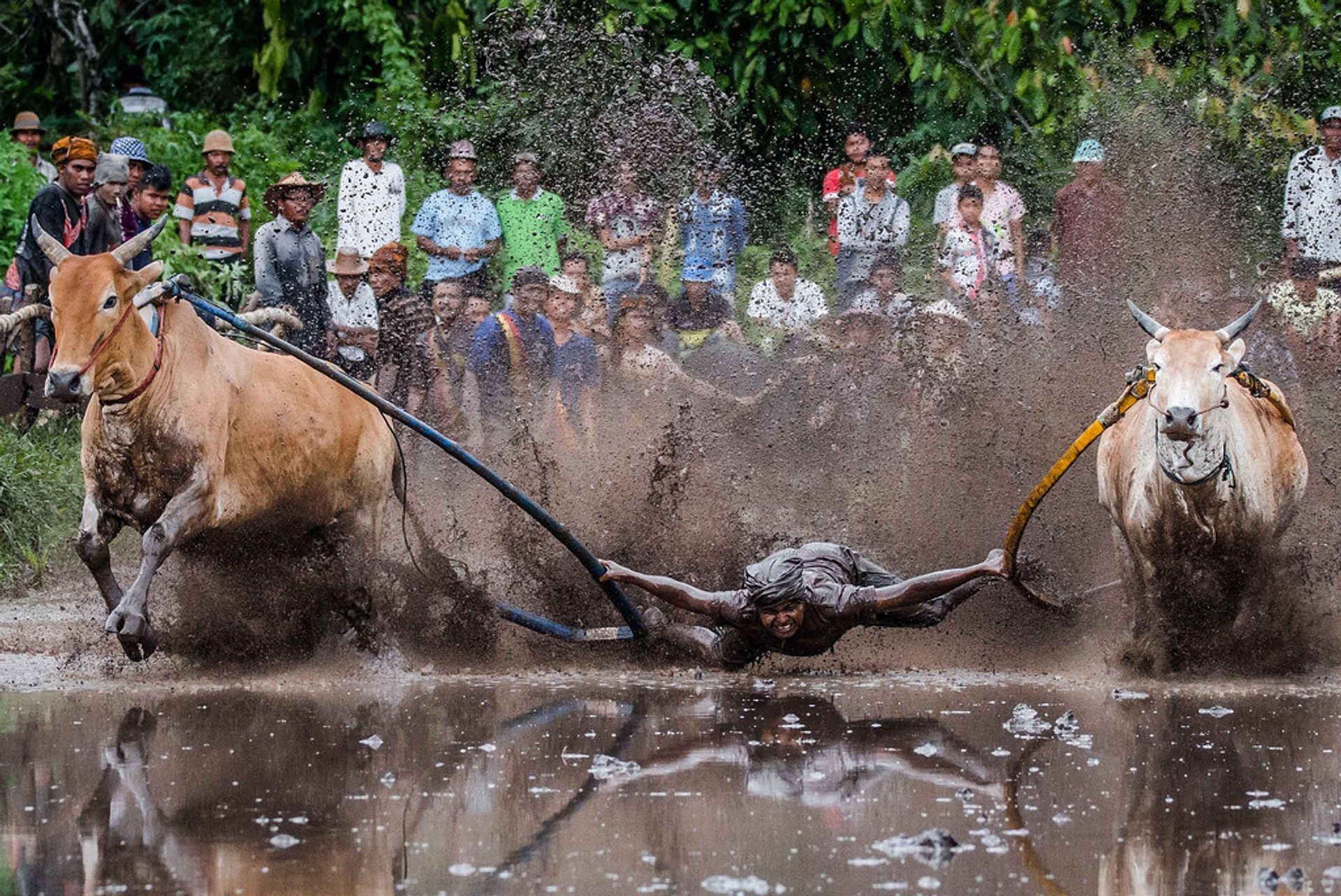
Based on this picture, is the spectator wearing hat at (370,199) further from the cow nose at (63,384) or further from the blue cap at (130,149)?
the cow nose at (63,384)

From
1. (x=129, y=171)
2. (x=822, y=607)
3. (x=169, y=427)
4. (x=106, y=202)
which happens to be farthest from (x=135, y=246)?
(x=129, y=171)

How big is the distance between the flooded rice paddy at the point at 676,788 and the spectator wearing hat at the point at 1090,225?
180 inches

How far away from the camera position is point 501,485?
1032 centimetres

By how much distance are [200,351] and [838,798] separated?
14.1 ft

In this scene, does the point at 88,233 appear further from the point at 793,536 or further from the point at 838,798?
the point at 838,798

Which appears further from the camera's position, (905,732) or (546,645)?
(546,645)

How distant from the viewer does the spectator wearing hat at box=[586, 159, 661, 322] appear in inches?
550

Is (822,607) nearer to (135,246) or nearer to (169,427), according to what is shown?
(169,427)

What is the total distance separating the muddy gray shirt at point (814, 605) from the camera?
31.3ft

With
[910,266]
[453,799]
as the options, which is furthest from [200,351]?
[910,266]

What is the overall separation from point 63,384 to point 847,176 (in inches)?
254

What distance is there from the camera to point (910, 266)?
14.2 metres

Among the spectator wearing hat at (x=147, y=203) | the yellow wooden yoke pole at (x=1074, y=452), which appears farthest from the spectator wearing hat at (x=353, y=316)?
the yellow wooden yoke pole at (x=1074, y=452)

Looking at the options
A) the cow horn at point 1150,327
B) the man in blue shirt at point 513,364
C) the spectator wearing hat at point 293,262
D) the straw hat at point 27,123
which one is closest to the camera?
the cow horn at point 1150,327
